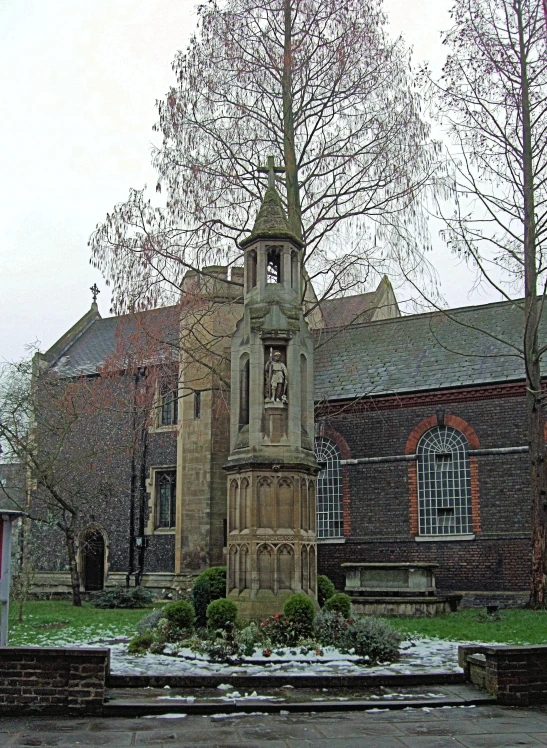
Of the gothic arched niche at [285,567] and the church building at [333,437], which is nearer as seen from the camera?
the gothic arched niche at [285,567]

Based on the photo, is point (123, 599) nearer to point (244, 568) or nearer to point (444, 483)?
point (444, 483)

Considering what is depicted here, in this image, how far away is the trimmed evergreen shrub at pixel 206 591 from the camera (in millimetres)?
12727

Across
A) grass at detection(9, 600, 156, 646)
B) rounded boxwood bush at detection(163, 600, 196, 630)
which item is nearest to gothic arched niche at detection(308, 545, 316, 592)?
rounded boxwood bush at detection(163, 600, 196, 630)

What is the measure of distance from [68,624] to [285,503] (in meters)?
7.15

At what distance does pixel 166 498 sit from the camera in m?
27.7

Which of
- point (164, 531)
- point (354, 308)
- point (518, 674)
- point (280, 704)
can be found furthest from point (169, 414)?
point (518, 674)

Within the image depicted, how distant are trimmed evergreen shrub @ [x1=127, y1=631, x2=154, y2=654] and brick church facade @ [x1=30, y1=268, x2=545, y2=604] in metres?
8.01

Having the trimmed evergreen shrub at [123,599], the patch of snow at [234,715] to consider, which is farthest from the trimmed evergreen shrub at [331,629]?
the trimmed evergreen shrub at [123,599]

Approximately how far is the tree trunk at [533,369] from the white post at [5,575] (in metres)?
12.6

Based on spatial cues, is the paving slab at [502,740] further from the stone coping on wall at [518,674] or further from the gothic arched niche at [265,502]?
the gothic arched niche at [265,502]

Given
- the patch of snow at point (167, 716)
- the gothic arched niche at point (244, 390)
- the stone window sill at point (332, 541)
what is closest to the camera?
the patch of snow at point (167, 716)

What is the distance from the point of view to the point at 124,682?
9.25 metres

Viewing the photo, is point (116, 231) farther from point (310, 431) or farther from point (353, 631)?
point (353, 631)

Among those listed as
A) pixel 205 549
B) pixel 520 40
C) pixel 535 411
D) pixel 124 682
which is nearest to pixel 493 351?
pixel 535 411
